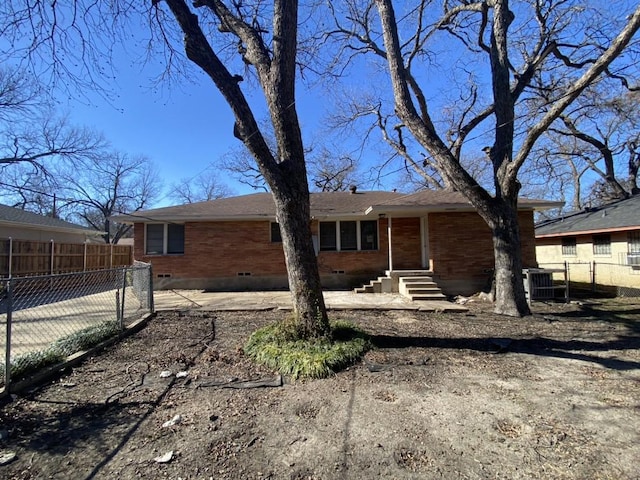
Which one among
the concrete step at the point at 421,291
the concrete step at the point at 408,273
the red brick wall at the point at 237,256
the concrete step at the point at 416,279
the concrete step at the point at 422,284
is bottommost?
the concrete step at the point at 421,291

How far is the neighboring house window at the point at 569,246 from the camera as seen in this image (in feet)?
48.9

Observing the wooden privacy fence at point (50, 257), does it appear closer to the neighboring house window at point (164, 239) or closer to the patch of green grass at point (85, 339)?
the neighboring house window at point (164, 239)

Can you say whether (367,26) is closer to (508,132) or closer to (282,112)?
(508,132)

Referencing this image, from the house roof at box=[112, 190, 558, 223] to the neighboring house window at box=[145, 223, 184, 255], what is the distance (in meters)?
0.51

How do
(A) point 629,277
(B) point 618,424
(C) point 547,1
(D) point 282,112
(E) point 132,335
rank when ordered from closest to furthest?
(B) point 618,424 < (D) point 282,112 < (E) point 132,335 < (C) point 547,1 < (A) point 629,277

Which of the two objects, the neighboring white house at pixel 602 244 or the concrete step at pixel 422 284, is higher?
the neighboring white house at pixel 602 244

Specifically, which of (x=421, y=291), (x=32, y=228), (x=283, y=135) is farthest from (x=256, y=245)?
(x=32, y=228)

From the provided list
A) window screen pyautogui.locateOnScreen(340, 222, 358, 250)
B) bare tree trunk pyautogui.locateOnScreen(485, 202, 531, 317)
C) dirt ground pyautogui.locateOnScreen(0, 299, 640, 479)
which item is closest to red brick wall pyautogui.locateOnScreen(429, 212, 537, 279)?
window screen pyautogui.locateOnScreen(340, 222, 358, 250)

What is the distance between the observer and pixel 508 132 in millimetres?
7914

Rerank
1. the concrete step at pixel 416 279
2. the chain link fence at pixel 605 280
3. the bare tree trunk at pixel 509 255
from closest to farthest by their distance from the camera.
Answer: the bare tree trunk at pixel 509 255, the concrete step at pixel 416 279, the chain link fence at pixel 605 280

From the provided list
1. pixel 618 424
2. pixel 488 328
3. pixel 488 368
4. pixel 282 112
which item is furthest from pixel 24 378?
pixel 488 328

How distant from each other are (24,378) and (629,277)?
15.8 m

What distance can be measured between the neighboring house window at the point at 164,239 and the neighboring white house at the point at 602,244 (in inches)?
521

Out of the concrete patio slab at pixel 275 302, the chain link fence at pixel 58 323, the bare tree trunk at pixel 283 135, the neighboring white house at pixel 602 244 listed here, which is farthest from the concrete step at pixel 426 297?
the chain link fence at pixel 58 323
